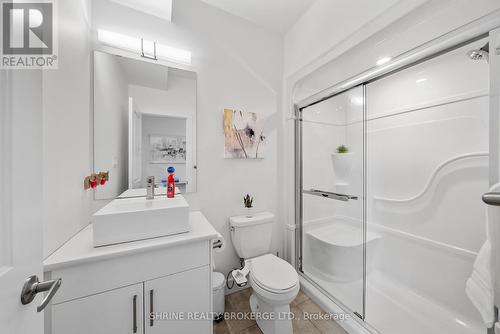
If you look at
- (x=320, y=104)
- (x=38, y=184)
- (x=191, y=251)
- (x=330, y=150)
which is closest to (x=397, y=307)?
(x=330, y=150)

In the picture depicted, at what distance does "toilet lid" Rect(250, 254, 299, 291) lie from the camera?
1.24m

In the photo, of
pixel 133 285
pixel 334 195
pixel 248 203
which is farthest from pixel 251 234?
pixel 133 285

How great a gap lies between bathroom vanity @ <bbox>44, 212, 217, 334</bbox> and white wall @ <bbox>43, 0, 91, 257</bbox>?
138mm

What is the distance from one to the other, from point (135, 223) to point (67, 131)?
59 centimetres

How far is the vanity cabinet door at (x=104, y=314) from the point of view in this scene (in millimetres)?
815

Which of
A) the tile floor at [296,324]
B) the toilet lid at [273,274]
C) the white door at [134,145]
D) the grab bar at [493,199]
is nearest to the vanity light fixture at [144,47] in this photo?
the white door at [134,145]

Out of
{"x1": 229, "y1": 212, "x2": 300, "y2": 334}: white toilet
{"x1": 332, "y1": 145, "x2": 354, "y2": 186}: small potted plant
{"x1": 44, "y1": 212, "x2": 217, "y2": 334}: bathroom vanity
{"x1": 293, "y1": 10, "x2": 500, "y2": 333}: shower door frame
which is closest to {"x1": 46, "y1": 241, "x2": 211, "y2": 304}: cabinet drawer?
{"x1": 44, "y1": 212, "x2": 217, "y2": 334}: bathroom vanity

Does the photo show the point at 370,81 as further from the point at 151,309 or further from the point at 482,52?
the point at 151,309

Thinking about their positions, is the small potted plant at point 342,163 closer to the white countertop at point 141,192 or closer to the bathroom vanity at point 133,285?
the bathroom vanity at point 133,285

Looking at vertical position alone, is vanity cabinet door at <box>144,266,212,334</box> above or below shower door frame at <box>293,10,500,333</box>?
below

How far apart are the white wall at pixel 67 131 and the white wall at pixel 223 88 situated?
0.46 metres

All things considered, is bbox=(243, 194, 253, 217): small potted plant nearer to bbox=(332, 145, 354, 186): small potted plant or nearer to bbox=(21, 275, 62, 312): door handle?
bbox=(332, 145, 354, 186): small potted plant

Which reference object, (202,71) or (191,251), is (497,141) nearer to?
(191,251)

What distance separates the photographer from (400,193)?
1.79m
